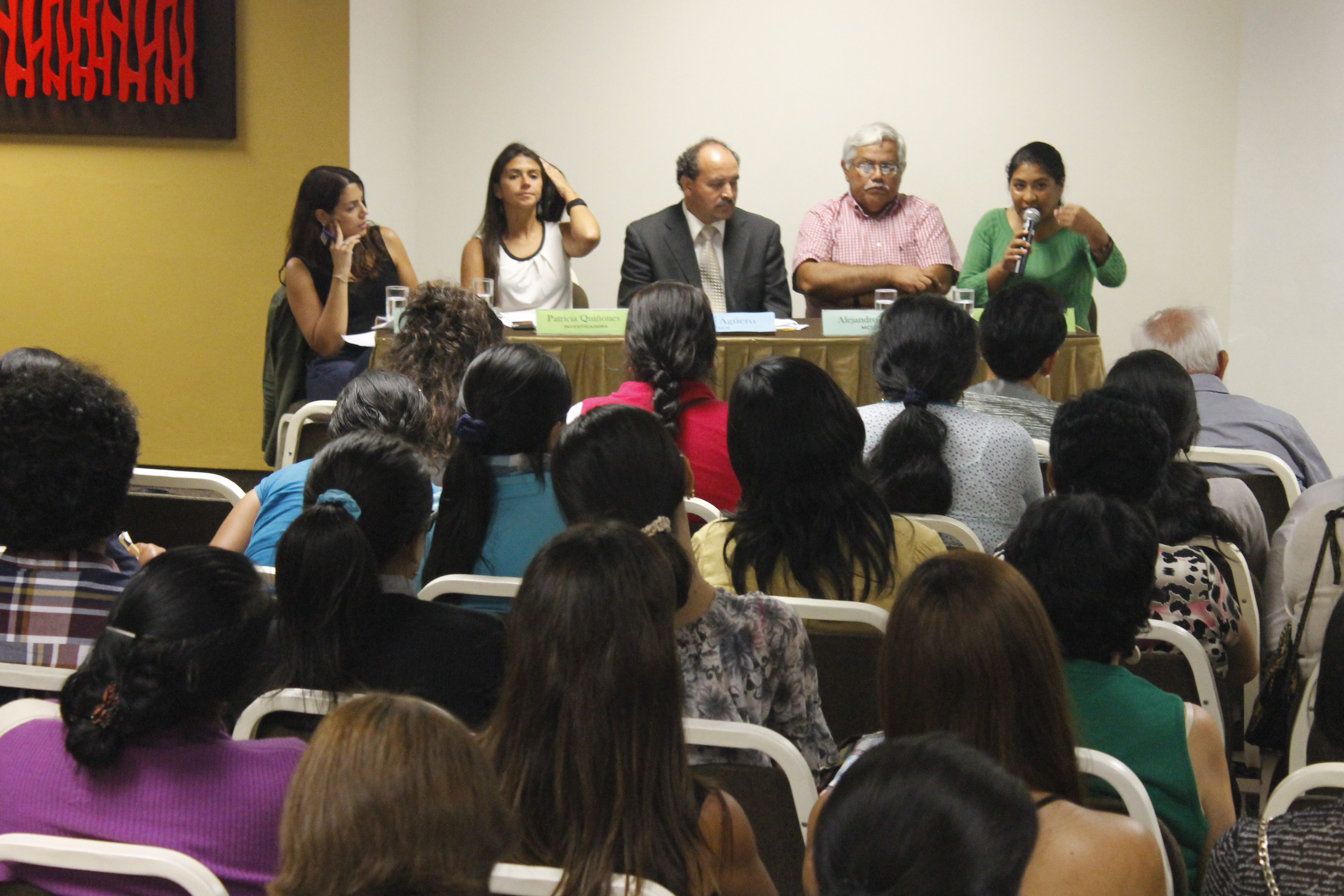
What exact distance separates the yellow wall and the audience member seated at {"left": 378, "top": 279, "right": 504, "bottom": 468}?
2683 millimetres

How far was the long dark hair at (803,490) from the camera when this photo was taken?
1952 mm

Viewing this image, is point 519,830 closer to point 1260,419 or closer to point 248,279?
point 1260,419

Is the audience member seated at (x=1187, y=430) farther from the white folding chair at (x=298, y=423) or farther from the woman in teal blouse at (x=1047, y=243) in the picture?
the woman in teal blouse at (x=1047, y=243)

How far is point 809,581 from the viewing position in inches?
76.5

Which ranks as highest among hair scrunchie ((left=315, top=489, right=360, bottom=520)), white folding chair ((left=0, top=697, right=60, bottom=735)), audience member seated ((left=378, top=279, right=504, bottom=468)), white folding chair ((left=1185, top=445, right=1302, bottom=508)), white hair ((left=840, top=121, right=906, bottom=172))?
white hair ((left=840, top=121, right=906, bottom=172))

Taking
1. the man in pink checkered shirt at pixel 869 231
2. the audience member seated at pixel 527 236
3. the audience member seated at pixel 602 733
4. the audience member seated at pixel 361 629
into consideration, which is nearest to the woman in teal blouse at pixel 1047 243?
the man in pink checkered shirt at pixel 869 231

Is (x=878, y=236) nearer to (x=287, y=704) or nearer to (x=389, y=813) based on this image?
(x=287, y=704)

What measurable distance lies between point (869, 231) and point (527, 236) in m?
1.34

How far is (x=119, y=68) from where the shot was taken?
5367 mm

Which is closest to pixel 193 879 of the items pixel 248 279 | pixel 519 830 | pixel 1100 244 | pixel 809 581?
pixel 519 830

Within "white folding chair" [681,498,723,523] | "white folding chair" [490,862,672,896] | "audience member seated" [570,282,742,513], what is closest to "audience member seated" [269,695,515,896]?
"white folding chair" [490,862,672,896]

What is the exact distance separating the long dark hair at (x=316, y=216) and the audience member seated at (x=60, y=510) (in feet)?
8.08

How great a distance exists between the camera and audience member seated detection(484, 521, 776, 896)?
1147 mm

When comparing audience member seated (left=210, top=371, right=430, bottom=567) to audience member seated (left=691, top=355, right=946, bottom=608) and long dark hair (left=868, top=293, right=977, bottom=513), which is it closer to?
audience member seated (left=691, top=355, right=946, bottom=608)
